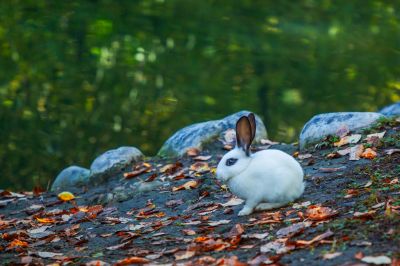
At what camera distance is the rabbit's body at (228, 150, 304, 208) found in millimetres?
5039

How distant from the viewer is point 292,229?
15.0ft

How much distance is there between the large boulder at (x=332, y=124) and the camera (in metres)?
7.45

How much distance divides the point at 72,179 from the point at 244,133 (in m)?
4.24

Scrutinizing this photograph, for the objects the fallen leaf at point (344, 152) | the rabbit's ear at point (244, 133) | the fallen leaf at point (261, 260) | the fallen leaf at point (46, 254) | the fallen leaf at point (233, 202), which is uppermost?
the rabbit's ear at point (244, 133)

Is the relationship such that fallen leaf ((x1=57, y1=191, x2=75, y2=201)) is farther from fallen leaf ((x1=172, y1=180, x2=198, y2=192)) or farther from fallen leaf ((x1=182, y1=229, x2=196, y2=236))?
fallen leaf ((x1=182, y1=229, x2=196, y2=236))

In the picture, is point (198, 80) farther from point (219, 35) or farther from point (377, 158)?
point (377, 158)

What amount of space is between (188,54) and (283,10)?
162cm

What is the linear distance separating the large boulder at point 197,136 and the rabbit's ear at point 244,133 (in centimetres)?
323

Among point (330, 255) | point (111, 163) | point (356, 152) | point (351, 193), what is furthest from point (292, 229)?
point (111, 163)

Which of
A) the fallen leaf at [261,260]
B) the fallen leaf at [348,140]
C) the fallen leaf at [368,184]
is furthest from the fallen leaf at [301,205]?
the fallen leaf at [348,140]

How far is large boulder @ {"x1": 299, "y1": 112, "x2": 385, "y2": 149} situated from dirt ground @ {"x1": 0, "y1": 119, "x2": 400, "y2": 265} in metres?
0.22

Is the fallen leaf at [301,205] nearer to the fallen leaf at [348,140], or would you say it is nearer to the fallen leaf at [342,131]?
the fallen leaf at [348,140]

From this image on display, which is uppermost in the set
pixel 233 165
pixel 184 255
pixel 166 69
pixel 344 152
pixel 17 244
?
pixel 166 69

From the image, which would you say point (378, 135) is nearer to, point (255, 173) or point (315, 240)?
point (255, 173)
